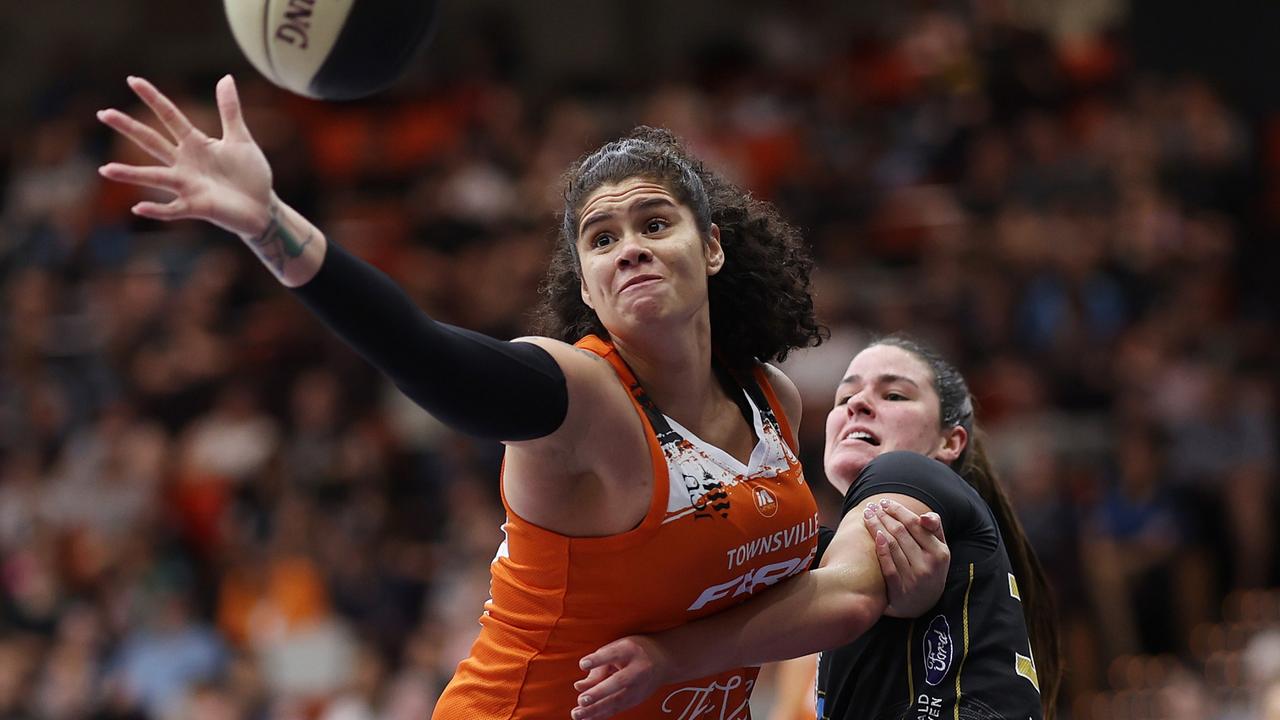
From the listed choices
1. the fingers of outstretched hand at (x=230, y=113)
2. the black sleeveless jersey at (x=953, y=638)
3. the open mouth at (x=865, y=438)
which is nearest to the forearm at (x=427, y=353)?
the fingers of outstretched hand at (x=230, y=113)

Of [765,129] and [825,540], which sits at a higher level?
[765,129]

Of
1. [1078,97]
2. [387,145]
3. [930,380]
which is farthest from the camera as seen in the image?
[387,145]

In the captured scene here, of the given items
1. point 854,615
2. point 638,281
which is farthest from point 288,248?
point 854,615

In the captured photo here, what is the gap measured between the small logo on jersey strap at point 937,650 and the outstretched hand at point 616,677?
0.61 metres

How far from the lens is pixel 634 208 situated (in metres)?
3.17

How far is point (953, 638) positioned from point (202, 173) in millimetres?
1754

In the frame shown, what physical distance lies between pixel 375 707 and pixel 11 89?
8323 mm

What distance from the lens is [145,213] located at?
2.40 metres

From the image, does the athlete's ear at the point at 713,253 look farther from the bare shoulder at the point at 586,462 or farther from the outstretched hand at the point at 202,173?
the outstretched hand at the point at 202,173

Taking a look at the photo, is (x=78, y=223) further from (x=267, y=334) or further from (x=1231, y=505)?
(x=1231, y=505)

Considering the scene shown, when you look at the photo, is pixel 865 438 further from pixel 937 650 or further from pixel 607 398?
pixel 607 398

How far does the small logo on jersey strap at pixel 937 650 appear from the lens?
3.22 m

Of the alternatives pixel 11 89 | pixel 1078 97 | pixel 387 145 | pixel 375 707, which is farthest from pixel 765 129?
pixel 11 89

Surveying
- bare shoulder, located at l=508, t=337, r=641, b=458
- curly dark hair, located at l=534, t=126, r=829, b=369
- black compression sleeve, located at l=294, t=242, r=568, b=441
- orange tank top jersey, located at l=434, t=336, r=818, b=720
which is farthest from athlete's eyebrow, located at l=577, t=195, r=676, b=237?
black compression sleeve, located at l=294, t=242, r=568, b=441
